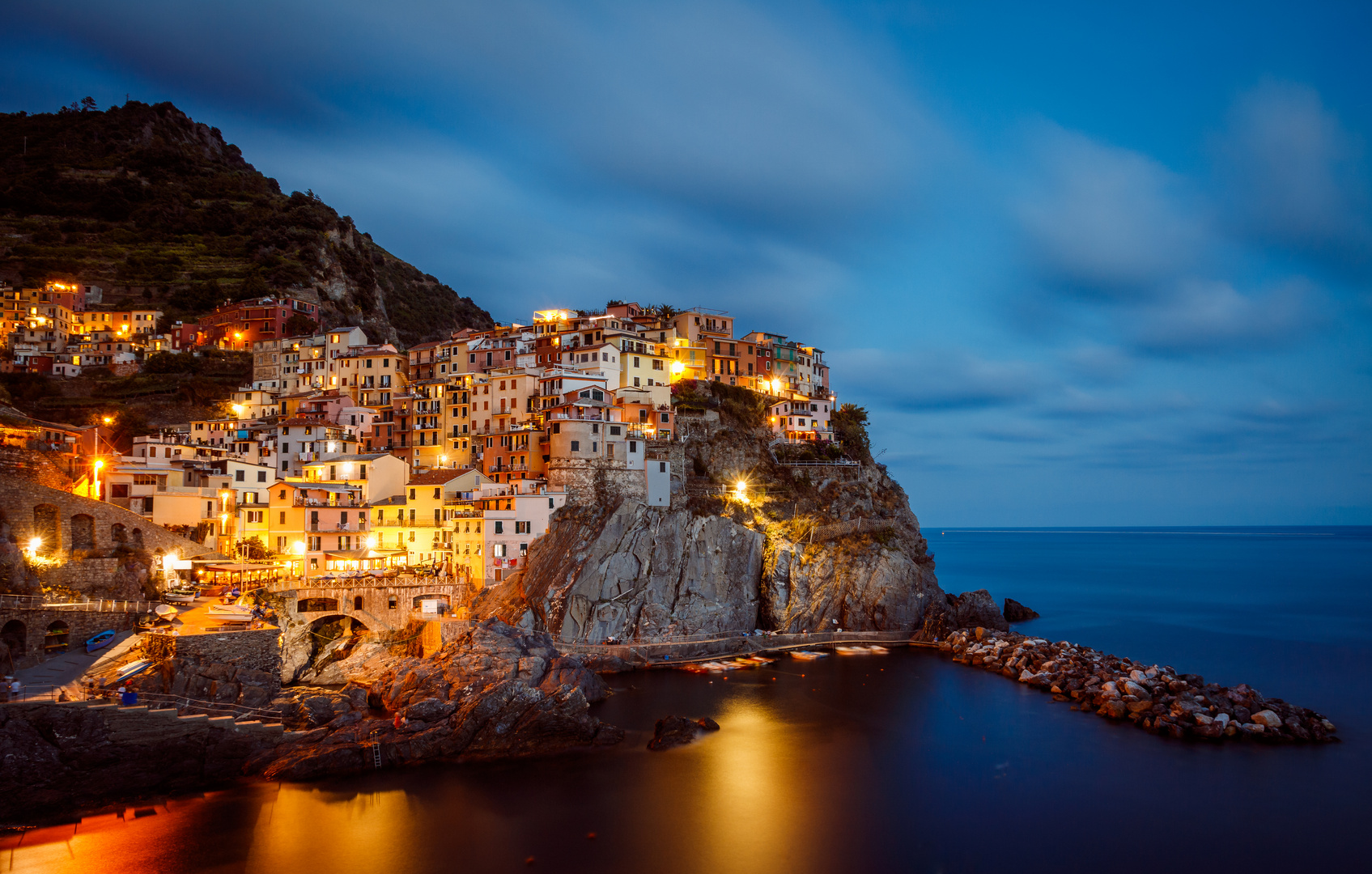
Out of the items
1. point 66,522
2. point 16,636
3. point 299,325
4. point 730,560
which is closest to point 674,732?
point 730,560

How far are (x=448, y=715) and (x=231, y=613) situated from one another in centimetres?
1065

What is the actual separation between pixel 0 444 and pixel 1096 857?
49.0 metres

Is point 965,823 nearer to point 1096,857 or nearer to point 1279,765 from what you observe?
point 1096,857

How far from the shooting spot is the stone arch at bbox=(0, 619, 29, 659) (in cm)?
2722

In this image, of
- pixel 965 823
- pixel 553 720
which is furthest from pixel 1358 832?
pixel 553 720

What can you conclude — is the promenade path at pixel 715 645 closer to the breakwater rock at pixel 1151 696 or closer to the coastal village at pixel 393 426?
the breakwater rock at pixel 1151 696

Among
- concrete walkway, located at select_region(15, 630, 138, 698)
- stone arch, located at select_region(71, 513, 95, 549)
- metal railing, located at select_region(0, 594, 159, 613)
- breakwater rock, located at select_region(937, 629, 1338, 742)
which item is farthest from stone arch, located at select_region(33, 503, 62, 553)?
breakwater rock, located at select_region(937, 629, 1338, 742)

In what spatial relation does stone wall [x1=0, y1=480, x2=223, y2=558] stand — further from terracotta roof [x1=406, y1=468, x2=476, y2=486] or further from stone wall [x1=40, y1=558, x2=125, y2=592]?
terracotta roof [x1=406, y1=468, x2=476, y2=486]

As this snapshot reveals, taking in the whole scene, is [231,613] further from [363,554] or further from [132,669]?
[363,554]

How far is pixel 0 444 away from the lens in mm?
37062

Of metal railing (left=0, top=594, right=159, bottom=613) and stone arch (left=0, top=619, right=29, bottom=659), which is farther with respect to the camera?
metal railing (left=0, top=594, right=159, bottom=613)

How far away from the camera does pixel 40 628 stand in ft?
91.8

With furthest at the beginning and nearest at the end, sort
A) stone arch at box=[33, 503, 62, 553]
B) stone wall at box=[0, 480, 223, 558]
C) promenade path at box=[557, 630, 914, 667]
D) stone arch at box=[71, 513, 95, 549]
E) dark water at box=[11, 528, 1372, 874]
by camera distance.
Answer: promenade path at box=[557, 630, 914, 667] → stone arch at box=[71, 513, 95, 549] → stone arch at box=[33, 503, 62, 553] → stone wall at box=[0, 480, 223, 558] → dark water at box=[11, 528, 1372, 874]

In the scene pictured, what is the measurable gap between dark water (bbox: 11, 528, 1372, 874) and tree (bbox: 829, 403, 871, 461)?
24.2 meters
